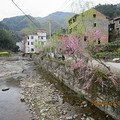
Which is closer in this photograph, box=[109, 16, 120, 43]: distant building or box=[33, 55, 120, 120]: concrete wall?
box=[33, 55, 120, 120]: concrete wall

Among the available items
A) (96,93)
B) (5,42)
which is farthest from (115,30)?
(5,42)

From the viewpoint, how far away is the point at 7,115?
22.3ft

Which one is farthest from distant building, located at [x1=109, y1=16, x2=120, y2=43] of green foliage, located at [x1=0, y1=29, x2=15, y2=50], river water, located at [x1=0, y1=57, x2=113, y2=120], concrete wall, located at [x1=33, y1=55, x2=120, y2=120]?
green foliage, located at [x1=0, y1=29, x2=15, y2=50]

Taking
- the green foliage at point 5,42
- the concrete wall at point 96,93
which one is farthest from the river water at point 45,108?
the green foliage at point 5,42

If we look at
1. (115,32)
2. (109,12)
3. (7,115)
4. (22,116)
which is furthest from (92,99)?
(109,12)

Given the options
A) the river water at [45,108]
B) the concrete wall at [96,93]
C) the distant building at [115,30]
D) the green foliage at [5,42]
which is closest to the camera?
the concrete wall at [96,93]

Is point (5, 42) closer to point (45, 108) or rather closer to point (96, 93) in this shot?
point (45, 108)

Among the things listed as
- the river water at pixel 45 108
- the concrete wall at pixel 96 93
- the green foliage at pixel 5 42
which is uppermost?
the green foliage at pixel 5 42

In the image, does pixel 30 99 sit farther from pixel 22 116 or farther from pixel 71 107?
pixel 71 107

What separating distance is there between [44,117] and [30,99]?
9.03 ft

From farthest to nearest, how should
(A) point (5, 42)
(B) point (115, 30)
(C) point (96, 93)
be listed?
(A) point (5, 42) < (B) point (115, 30) < (C) point (96, 93)

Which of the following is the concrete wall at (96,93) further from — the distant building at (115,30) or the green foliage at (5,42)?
the green foliage at (5,42)

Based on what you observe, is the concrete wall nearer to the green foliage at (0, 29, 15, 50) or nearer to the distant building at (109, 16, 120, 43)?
the distant building at (109, 16, 120, 43)

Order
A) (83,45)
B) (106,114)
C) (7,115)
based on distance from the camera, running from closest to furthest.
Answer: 1. (106,114)
2. (7,115)
3. (83,45)
